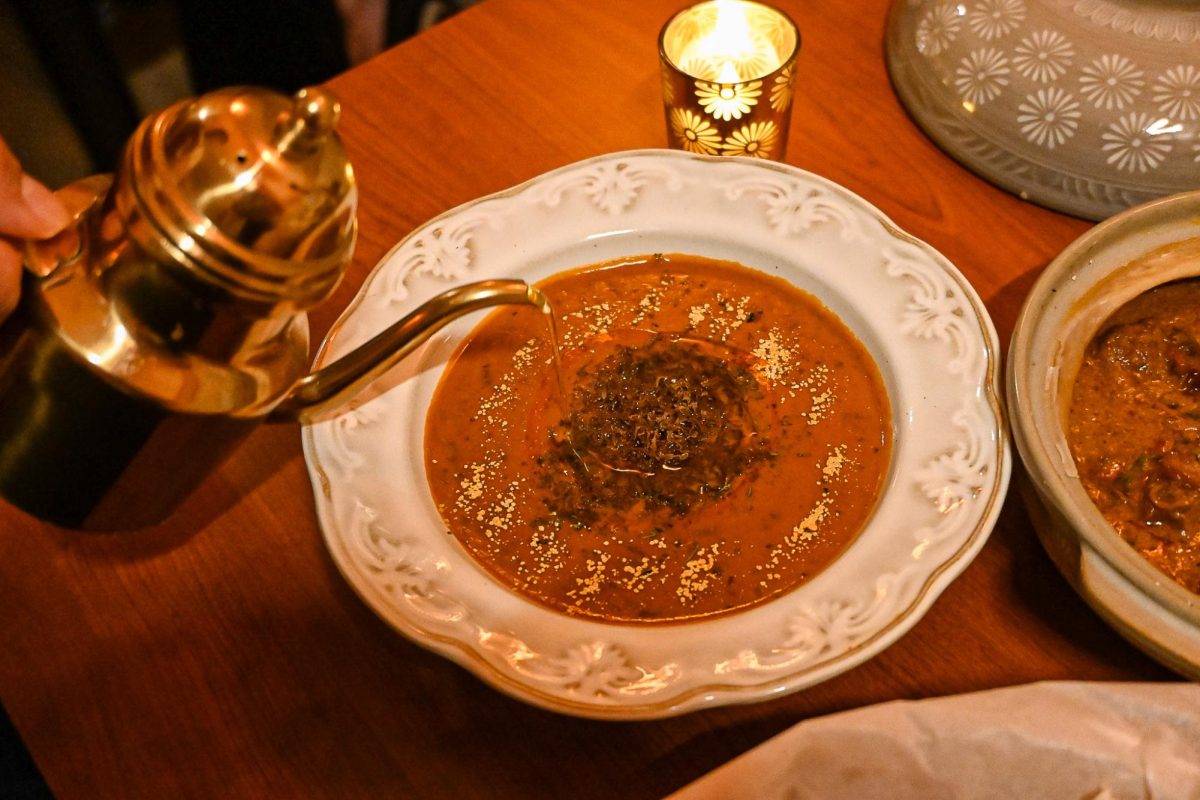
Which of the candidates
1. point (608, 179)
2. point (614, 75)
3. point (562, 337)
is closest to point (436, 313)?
point (562, 337)

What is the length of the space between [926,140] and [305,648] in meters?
1.02

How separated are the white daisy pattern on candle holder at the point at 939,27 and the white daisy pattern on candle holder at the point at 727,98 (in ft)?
0.84

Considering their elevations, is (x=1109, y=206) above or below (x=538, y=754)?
above

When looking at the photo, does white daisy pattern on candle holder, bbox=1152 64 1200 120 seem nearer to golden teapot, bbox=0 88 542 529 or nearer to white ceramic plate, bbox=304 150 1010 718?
white ceramic plate, bbox=304 150 1010 718

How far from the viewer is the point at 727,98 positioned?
113 centimetres

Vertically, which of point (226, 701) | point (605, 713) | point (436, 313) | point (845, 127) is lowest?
point (226, 701)

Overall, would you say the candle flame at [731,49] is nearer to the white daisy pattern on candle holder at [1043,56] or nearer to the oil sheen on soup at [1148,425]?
the white daisy pattern on candle holder at [1043,56]

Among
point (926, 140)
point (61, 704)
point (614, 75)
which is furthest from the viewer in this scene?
point (614, 75)

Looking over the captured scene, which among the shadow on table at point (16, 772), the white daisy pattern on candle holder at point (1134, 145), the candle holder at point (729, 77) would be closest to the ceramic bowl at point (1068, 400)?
the white daisy pattern on candle holder at point (1134, 145)

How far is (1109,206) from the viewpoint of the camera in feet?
3.64

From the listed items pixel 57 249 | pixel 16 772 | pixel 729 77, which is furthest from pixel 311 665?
pixel 729 77

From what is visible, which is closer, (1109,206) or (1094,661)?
(1094,661)

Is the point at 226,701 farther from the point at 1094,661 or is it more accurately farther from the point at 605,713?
the point at 1094,661

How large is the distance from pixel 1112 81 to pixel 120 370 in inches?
41.0
